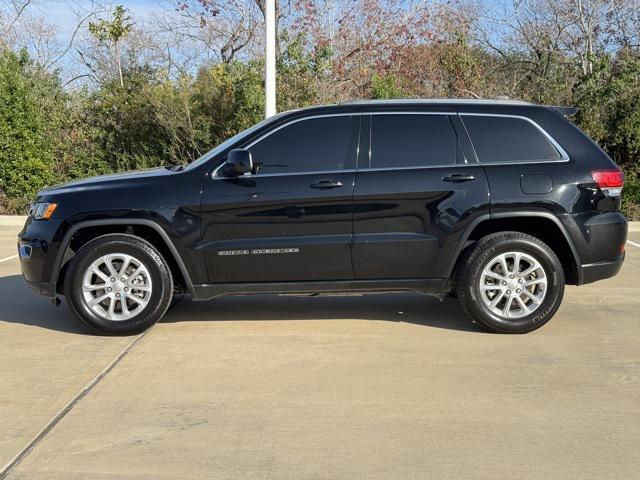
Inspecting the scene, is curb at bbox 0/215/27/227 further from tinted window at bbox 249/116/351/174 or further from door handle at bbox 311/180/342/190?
door handle at bbox 311/180/342/190

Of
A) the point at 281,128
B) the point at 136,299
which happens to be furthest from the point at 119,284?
the point at 281,128

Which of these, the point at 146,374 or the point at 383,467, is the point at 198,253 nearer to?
the point at 146,374

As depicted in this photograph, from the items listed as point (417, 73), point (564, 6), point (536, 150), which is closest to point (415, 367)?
point (536, 150)

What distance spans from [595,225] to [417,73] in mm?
16206

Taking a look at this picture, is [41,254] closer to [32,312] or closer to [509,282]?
[32,312]

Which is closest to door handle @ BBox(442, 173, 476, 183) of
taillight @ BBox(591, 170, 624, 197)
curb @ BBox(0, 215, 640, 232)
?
taillight @ BBox(591, 170, 624, 197)

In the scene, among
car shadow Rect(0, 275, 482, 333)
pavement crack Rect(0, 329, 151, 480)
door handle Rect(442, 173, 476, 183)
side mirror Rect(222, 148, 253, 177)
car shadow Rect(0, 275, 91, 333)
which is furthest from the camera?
car shadow Rect(0, 275, 482, 333)

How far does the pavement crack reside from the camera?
13.3ft

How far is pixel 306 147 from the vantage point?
6.69m

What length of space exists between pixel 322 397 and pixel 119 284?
2.32 m

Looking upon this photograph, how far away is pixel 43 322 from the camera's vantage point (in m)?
7.21

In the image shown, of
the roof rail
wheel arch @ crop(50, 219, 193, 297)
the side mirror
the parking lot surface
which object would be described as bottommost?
the parking lot surface

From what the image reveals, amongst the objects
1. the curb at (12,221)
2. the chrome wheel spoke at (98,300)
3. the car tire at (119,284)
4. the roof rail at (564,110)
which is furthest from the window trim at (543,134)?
the curb at (12,221)

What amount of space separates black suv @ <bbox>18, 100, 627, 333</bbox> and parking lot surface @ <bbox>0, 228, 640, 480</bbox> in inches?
15.4
